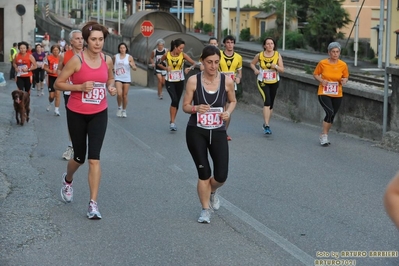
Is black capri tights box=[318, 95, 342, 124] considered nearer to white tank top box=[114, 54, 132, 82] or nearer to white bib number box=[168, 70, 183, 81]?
white bib number box=[168, 70, 183, 81]

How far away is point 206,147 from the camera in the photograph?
25.3ft

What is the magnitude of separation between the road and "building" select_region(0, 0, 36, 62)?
28554 mm

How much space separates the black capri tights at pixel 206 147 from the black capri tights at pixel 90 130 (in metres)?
0.85

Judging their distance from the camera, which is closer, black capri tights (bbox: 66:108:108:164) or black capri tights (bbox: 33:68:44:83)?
black capri tights (bbox: 66:108:108:164)

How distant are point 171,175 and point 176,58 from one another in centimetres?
675

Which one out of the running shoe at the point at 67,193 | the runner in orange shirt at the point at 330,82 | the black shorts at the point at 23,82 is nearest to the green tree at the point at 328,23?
the black shorts at the point at 23,82

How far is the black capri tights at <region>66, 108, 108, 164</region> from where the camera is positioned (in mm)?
7785

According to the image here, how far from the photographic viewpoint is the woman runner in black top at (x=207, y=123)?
763 cm

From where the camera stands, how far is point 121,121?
18.2 m

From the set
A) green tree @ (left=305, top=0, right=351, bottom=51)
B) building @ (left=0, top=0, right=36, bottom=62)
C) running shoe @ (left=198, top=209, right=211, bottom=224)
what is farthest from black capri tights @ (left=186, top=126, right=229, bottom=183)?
green tree @ (left=305, top=0, right=351, bottom=51)

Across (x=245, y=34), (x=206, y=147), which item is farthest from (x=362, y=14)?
(x=206, y=147)

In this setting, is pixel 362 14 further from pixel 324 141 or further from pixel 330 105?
pixel 324 141

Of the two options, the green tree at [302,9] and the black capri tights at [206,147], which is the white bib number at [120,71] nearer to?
the black capri tights at [206,147]

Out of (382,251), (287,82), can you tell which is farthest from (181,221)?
(287,82)
